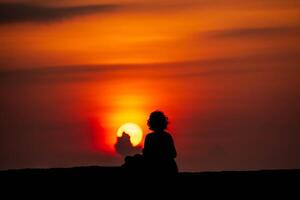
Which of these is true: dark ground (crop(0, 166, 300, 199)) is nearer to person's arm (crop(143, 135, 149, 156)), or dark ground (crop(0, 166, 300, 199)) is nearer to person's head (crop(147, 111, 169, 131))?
person's arm (crop(143, 135, 149, 156))

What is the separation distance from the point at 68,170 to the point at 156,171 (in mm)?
3624

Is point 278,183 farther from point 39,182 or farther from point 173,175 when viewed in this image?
point 39,182

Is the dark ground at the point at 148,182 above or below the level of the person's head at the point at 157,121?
below

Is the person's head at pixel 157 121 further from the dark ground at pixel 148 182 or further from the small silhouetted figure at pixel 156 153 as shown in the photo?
the dark ground at pixel 148 182

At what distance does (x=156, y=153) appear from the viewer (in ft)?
51.2

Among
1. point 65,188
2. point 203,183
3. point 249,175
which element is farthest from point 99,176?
point 249,175

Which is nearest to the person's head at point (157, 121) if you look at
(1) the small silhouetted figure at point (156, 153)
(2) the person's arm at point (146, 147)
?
(1) the small silhouetted figure at point (156, 153)

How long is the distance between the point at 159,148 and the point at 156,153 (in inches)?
4.8

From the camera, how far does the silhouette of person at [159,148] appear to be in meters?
15.4

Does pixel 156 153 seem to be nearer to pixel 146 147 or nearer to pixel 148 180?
pixel 146 147

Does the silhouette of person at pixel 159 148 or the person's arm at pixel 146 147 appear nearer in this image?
the silhouette of person at pixel 159 148

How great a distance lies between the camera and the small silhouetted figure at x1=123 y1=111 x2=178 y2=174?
1535 centimetres

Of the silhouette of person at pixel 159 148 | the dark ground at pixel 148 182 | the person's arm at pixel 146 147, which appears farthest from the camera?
the person's arm at pixel 146 147

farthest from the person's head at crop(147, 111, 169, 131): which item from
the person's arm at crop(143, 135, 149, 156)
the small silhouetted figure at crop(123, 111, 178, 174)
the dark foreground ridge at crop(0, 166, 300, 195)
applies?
the dark foreground ridge at crop(0, 166, 300, 195)
